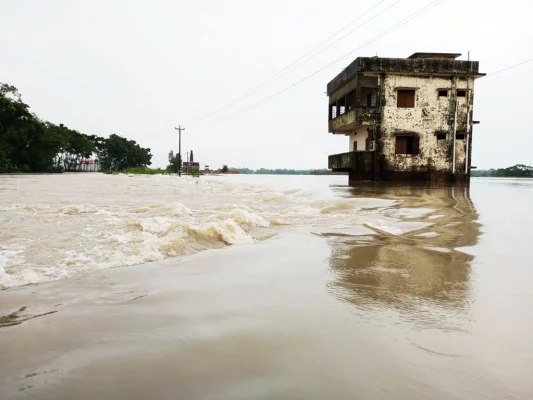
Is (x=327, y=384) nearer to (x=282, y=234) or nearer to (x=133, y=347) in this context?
(x=133, y=347)

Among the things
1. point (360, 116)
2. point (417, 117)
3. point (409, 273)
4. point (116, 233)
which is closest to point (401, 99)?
point (417, 117)

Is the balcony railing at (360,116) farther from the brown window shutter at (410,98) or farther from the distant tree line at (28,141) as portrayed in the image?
the distant tree line at (28,141)

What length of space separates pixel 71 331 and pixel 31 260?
210cm

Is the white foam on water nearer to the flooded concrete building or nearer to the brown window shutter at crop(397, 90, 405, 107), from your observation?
the flooded concrete building

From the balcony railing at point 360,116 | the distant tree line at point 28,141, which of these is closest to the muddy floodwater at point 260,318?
the balcony railing at point 360,116

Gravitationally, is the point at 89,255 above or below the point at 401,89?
below

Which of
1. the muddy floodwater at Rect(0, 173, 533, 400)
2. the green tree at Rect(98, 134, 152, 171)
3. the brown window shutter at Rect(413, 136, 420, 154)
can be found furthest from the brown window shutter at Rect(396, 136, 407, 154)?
the green tree at Rect(98, 134, 152, 171)

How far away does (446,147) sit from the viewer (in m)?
23.8

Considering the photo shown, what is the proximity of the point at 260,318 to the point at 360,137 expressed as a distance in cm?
2529

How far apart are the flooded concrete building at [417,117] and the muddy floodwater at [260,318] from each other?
759 inches

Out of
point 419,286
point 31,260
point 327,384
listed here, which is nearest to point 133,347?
point 327,384

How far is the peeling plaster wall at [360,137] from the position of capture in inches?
1004

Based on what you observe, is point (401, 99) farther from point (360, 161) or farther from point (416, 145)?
point (360, 161)

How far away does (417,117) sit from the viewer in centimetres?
2370
